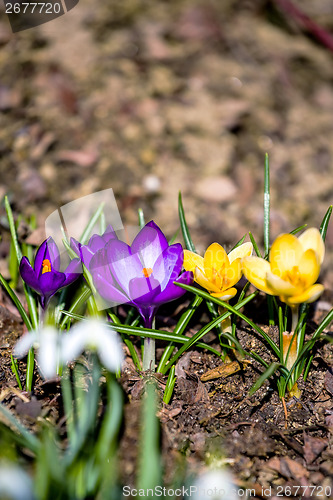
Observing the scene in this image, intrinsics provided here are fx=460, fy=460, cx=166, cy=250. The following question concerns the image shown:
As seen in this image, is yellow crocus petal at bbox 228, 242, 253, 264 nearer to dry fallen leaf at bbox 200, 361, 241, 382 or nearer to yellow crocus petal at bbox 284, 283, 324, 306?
yellow crocus petal at bbox 284, 283, 324, 306

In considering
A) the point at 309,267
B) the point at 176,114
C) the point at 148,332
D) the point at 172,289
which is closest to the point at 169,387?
the point at 148,332

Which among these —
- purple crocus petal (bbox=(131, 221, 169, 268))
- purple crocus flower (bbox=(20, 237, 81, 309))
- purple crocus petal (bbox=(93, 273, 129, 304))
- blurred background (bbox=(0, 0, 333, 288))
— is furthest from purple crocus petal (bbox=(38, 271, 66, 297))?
blurred background (bbox=(0, 0, 333, 288))

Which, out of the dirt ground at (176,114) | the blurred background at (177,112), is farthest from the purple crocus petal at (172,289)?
the blurred background at (177,112)

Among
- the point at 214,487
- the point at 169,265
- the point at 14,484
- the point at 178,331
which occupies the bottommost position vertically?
the point at 214,487

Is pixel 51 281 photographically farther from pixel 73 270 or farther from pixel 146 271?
pixel 146 271

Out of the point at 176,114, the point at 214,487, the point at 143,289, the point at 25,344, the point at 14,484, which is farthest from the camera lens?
the point at 176,114

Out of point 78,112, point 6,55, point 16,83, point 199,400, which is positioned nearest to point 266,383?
point 199,400
